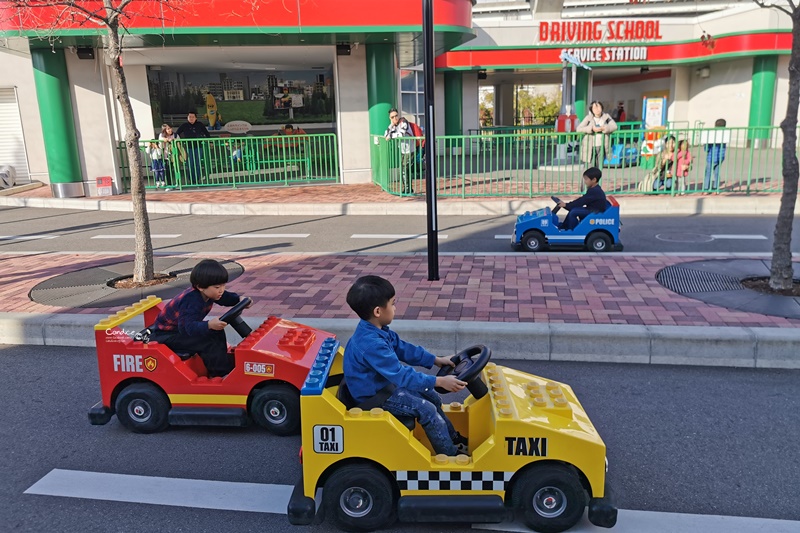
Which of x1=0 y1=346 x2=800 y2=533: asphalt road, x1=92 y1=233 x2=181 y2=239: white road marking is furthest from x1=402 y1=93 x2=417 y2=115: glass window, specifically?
x1=0 y1=346 x2=800 y2=533: asphalt road

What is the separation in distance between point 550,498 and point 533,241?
5.83 metres

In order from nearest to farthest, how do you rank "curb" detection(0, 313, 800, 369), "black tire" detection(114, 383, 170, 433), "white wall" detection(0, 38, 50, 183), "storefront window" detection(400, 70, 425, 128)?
"black tire" detection(114, 383, 170, 433) < "curb" detection(0, 313, 800, 369) < "white wall" detection(0, 38, 50, 183) < "storefront window" detection(400, 70, 425, 128)

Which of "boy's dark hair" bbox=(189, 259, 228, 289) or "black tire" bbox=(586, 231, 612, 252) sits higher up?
"boy's dark hair" bbox=(189, 259, 228, 289)

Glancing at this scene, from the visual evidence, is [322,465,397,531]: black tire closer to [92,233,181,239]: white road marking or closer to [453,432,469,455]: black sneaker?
[453,432,469,455]: black sneaker

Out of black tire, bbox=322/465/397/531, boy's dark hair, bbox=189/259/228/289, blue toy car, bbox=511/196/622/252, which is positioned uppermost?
boy's dark hair, bbox=189/259/228/289

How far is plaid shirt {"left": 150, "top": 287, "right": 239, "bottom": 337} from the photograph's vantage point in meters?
4.19

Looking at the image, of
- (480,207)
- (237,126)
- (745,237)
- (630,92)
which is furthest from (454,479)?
(630,92)

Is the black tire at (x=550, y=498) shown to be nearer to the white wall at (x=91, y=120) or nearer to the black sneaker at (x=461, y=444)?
the black sneaker at (x=461, y=444)

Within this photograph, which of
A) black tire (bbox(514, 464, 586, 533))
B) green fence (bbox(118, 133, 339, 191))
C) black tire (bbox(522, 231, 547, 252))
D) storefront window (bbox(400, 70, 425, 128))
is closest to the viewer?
black tire (bbox(514, 464, 586, 533))

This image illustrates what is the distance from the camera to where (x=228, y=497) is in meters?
3.50

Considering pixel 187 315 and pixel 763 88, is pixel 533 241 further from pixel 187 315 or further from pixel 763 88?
pixel 763 88

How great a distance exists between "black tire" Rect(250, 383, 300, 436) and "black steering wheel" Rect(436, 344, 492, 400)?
114 centimetres

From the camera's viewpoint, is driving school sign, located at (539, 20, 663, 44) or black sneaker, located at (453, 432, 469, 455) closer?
black sneaker, located at (453, 432, 469, 455)

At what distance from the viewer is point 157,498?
11.5 ft
